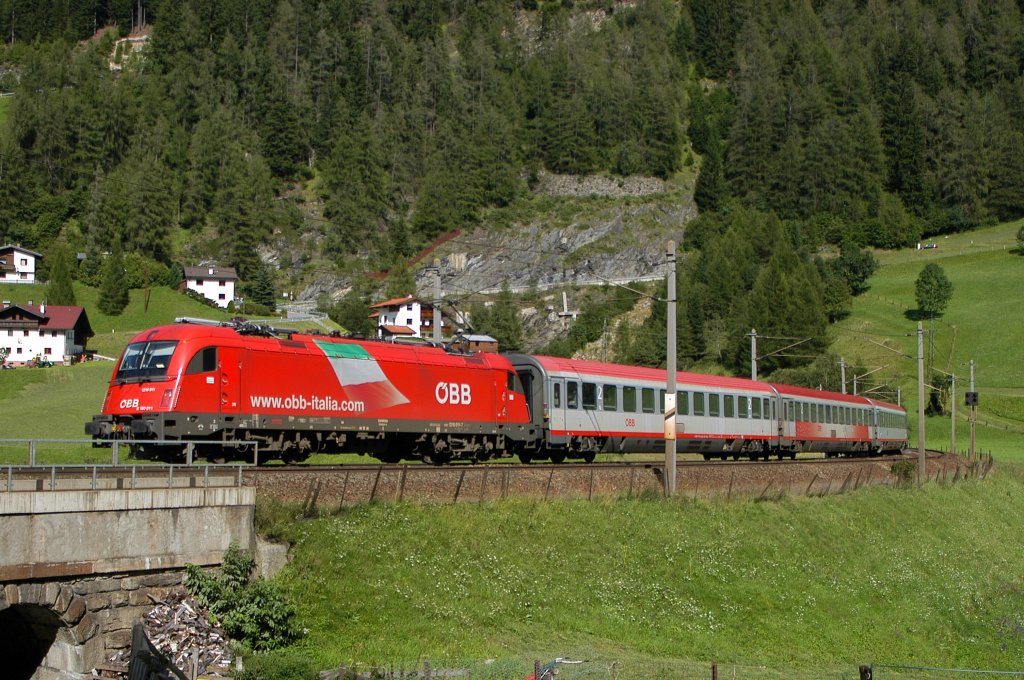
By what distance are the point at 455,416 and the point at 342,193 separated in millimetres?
165452

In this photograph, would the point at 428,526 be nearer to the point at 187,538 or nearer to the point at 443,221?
the point at 187,538

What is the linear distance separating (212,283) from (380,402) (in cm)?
12513

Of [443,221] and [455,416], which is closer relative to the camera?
[455,416]

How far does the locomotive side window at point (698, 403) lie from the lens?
4255 cm

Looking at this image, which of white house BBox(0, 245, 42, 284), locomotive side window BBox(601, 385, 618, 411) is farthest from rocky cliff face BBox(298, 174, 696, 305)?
locomotive side window BBox(601, 385, 618, 411)

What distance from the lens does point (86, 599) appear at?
1773 cm

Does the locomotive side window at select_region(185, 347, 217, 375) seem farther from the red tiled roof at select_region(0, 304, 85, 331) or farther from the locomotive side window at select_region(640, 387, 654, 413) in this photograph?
the red tiled roof at select_region(0, 304, 85, 331)

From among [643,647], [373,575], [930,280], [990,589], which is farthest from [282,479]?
[930,280]

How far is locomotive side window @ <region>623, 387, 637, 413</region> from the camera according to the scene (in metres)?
39.0

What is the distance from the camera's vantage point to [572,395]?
119 feet

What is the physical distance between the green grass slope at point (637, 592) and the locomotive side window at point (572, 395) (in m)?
6.24

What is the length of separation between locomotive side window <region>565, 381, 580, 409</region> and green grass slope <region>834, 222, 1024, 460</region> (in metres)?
49.8

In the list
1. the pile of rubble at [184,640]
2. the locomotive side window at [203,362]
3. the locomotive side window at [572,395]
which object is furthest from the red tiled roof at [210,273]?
the pile of rubble at [184,640]

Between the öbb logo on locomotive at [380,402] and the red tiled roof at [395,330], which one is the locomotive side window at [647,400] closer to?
the öbb logo on locomotive at [380,402]
